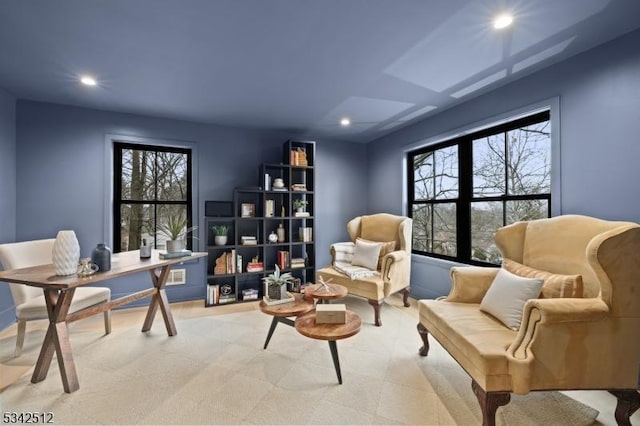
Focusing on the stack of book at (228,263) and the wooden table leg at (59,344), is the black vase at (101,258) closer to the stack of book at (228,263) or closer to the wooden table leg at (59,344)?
the wooden table leg at (59,344)

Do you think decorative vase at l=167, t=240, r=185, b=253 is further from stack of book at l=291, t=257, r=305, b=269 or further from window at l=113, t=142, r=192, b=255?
stack of book at l=291, t=257, r=305, b=269

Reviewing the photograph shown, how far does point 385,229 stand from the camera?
373 centimetres

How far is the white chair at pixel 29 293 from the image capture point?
7.07 feet

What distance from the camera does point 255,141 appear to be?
415 centimetres

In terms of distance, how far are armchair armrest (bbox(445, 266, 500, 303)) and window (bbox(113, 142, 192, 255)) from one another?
10.2ft

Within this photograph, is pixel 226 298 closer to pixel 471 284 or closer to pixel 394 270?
pixel 394 270

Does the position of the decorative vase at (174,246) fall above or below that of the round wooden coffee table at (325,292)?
above

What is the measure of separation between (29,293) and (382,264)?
325cm

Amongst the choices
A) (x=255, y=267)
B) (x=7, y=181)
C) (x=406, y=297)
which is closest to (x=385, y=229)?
(x=406, y=297)

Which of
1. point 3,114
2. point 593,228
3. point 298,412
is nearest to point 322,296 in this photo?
point 298,412

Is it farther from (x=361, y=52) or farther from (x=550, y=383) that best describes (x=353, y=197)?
(x=550, y=383)

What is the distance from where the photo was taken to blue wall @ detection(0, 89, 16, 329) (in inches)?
110

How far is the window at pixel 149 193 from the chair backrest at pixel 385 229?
7.76 feet

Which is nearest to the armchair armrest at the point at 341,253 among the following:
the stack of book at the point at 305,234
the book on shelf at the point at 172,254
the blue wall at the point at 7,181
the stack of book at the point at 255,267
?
the stack of book at the point at 305,234
